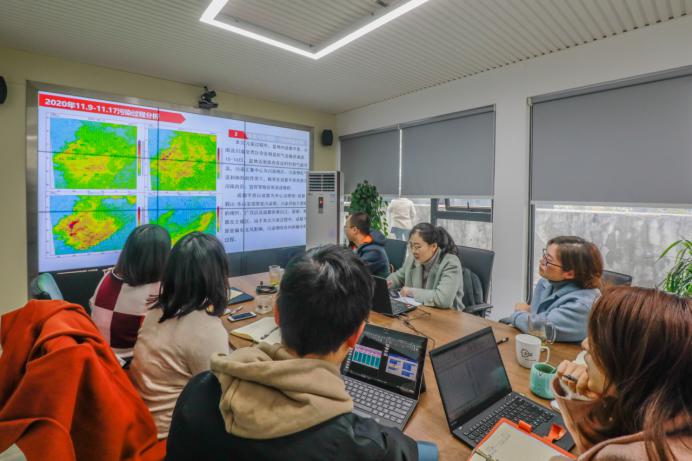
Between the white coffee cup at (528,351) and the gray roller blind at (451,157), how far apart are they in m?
2.42

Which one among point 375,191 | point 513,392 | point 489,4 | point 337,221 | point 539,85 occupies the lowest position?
point 513,392

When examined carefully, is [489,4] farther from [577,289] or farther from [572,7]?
[577,289]

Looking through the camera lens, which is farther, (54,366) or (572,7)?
(572,7)

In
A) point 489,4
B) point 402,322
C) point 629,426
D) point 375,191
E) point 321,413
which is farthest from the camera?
point 375,191

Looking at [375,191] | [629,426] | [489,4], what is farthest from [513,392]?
[375,191]

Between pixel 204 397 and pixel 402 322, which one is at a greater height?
pixel 204 397

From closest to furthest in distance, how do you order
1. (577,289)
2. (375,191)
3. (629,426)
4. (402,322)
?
1. (629,426)
2. (577,289)
3. (402,322)
4. (375,191)

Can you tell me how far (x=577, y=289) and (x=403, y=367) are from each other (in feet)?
3.84

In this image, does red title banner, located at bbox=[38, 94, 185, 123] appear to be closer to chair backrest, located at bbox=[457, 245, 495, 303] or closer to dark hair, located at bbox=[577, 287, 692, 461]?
chair backrest, located at bbox=[457, 245, 495, 303]

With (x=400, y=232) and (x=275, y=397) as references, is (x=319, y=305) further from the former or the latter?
(x=400, y=232)

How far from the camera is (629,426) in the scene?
78cm

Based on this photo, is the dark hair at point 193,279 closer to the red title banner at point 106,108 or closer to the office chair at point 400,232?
the red title banner at point 106,108

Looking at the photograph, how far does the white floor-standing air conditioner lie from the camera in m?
4.79

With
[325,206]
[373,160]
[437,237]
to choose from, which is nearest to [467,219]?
[437,237]
